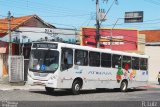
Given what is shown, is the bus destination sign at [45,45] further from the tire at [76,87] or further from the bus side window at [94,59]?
the bus side window at [94,59]

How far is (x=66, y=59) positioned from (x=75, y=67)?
41.3 inches

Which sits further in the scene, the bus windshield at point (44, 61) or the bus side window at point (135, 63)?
the bus side window at point (135, 63)

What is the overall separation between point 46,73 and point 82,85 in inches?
118

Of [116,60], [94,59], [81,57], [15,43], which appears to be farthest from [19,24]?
[81,57]

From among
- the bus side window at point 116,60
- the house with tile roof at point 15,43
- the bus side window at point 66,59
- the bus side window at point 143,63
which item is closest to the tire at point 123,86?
the bus side window at point 116,60

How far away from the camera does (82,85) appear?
2520 centimetres

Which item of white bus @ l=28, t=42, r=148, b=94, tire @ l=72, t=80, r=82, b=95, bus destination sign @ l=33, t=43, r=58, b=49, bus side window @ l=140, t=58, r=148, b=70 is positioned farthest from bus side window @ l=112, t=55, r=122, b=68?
bus destination sign @ l=33, t=43, r=58, b=49

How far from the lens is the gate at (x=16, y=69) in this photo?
31234mm

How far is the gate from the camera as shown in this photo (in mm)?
31234

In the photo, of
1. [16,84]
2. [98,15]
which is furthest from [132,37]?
[16,84]

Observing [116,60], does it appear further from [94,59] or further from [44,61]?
[44,61]

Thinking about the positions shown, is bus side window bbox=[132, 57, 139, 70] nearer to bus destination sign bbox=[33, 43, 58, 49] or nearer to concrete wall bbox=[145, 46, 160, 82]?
bus destination sign bbox=[33, 43, 58, 49]

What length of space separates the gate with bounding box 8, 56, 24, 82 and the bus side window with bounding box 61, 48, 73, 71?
8.61 metres

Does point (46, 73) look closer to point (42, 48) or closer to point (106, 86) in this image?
point (42, 48)
